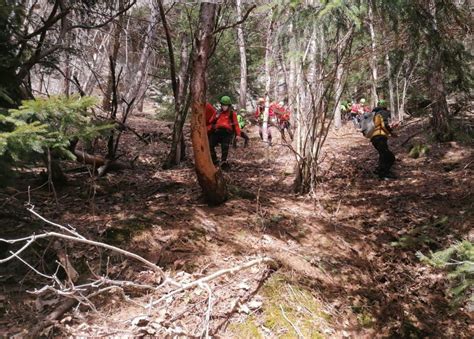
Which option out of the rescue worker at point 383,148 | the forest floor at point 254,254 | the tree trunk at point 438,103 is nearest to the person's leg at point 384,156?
the rescue worker at point 383,148

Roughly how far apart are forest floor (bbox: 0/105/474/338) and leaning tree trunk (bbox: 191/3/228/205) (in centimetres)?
40

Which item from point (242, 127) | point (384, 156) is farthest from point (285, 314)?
point (242, 127)

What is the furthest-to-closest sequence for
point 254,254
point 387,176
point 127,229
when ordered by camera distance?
1. point 387,176
2. point 127,229
3. point 254,254

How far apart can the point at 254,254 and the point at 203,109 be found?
2.21m

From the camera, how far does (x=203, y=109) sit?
17.9 feet

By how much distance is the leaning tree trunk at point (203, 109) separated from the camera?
5.18 meters

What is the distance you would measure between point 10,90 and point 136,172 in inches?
129

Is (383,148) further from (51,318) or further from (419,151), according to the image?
(51,318)

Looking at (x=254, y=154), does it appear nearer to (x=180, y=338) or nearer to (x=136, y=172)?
(x=136, y=172)

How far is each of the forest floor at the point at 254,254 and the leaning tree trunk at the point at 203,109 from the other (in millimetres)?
399

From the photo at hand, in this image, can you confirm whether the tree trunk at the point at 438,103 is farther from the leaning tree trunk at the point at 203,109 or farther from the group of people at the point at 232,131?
the leaning tree trunk at the point at 203,109

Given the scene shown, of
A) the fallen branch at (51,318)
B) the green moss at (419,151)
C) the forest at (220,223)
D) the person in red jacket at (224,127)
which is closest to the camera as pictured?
the fallen branch at (51,318)

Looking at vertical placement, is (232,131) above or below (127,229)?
above

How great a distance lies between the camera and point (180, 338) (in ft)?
11.3
